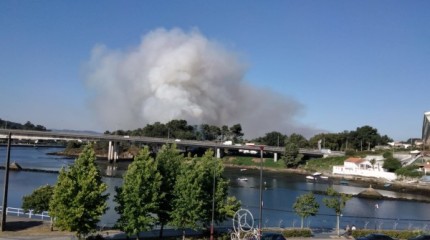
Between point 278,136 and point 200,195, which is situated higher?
point 278,136

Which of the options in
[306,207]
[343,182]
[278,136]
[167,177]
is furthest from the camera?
[278,136]

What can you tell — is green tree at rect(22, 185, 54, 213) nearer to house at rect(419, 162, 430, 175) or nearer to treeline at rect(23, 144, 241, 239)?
treeline at rect(23, 144, 241, 239)

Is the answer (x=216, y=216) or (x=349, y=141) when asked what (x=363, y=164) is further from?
(x=216, y=216)

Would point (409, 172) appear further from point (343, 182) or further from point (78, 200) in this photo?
point (78, 200)

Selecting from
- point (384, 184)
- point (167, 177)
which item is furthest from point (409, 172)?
point (167, 177)

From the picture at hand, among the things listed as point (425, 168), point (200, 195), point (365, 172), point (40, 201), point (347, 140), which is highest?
point (347, 140)

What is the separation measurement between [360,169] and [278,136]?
Result: 60.2 meters

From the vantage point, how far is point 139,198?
2164 centimetres

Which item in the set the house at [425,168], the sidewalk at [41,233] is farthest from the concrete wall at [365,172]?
the sidewalk at [41,233]

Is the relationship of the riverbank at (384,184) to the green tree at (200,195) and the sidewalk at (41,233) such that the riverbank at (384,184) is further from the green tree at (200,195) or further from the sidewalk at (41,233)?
the sidewalk at (41,233)

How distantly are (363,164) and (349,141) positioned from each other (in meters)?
40.6

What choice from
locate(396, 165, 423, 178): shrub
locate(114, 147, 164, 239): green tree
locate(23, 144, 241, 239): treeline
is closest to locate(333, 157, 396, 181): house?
locate(396, 165, 423, 178): shrub

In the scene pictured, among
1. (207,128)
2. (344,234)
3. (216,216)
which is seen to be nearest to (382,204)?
(344,234)

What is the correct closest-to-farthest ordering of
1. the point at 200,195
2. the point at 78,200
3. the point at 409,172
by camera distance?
the point at 78,200 < the point at 200,195 < the point at 409,172
